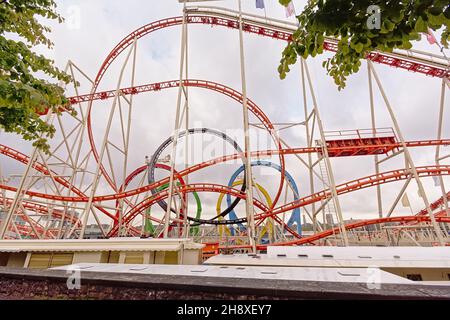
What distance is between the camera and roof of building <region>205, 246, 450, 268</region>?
6203mm

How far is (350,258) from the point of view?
270 inches

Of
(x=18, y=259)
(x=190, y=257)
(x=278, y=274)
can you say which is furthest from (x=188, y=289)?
(x=18, y=259)

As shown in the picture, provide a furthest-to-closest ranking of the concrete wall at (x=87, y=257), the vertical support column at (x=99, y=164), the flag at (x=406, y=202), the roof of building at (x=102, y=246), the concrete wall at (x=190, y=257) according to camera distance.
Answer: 1. the flag at (x=406, y=202)
2. the vertical support column at (x=99, y=164)
3. the concrete wall at (x=190, y=257)
4. the concrete wall at (x=87, y=257)
5. the roof of building at (x=102, y=246)

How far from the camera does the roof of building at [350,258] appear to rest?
620 centimetres

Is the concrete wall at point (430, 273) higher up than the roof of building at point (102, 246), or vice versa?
the roof of building at point (102, 246)

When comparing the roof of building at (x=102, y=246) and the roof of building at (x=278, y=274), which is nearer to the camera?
the roof of building at (x=278, y=274)

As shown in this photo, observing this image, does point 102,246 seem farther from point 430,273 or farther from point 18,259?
point 430,273

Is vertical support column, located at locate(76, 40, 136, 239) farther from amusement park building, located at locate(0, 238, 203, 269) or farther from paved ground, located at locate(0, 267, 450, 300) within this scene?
paved ground, located at locate(0, 267, 450, 300)

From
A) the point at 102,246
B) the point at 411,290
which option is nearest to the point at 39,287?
the point at 411,290

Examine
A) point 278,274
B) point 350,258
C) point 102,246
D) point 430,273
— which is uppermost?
point 102,246

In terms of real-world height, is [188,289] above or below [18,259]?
below

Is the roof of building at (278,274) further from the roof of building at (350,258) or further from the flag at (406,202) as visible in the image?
the flag at (406,202)

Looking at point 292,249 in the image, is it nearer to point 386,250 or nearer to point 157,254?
point 386,250

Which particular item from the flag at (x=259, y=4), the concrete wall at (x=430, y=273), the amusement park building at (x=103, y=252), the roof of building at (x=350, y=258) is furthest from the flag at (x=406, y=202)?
the flag at (x=259, y=4)
